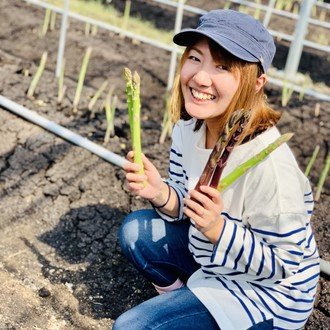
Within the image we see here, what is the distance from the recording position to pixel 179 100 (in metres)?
1.75

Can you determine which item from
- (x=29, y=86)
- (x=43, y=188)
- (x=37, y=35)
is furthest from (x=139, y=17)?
(x=43, y=188)

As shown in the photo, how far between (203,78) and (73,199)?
3.97 ft

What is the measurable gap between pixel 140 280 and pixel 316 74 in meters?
3.35

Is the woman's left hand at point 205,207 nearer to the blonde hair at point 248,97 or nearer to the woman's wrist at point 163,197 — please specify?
the blonde hair at point 248,97

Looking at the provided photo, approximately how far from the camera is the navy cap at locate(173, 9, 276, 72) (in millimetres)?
1460

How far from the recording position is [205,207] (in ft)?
4.71

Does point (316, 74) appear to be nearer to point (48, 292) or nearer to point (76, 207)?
point (76, 207)

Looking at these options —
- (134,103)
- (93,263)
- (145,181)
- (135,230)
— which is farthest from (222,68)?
(93,263)

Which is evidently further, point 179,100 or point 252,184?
point 179,100

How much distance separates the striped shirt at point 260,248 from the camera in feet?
4.93

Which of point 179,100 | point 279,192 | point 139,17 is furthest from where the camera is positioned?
point 139,17

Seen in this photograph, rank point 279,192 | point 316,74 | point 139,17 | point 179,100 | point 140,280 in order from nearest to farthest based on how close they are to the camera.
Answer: point 279,192 < point 179,100 < point 140,280 < point 316,74 < point 139,17

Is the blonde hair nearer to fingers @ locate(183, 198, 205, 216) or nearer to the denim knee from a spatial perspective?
fingers @ locate(183, 198, 205, 216)

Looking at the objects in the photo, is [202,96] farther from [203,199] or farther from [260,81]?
[203,199]
